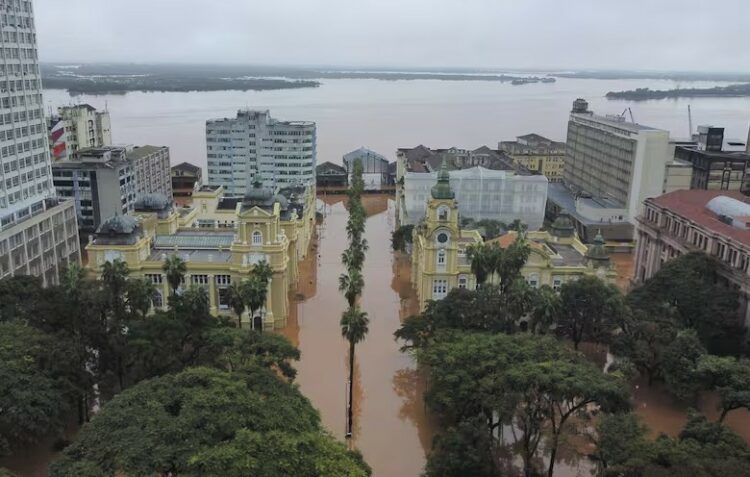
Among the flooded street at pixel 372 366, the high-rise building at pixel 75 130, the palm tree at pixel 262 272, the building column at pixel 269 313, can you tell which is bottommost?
the flooded street at pixel 372 366

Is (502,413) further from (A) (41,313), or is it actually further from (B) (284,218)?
(B) (284,218)

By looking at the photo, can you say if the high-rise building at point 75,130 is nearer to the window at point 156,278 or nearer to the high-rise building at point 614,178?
the window at point 156,278

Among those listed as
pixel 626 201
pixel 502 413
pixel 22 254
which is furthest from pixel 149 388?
pixel 626 201

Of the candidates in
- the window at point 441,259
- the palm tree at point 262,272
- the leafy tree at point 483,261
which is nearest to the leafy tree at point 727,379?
the leafy tree at point 483,261

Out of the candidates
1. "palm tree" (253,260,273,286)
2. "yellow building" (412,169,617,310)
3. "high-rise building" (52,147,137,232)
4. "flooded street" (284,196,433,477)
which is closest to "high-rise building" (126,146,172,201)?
"high-rise building" (52,147,137,232)

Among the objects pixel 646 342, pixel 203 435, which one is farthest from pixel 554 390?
pixel 203 435

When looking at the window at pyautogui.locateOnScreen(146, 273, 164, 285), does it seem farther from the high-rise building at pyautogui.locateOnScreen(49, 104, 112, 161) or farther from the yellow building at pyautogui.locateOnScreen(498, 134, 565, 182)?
the yellow building at pyautogui.locateOnScreen(498, 134, 565, 182)

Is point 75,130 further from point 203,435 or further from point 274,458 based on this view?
point 274,458
